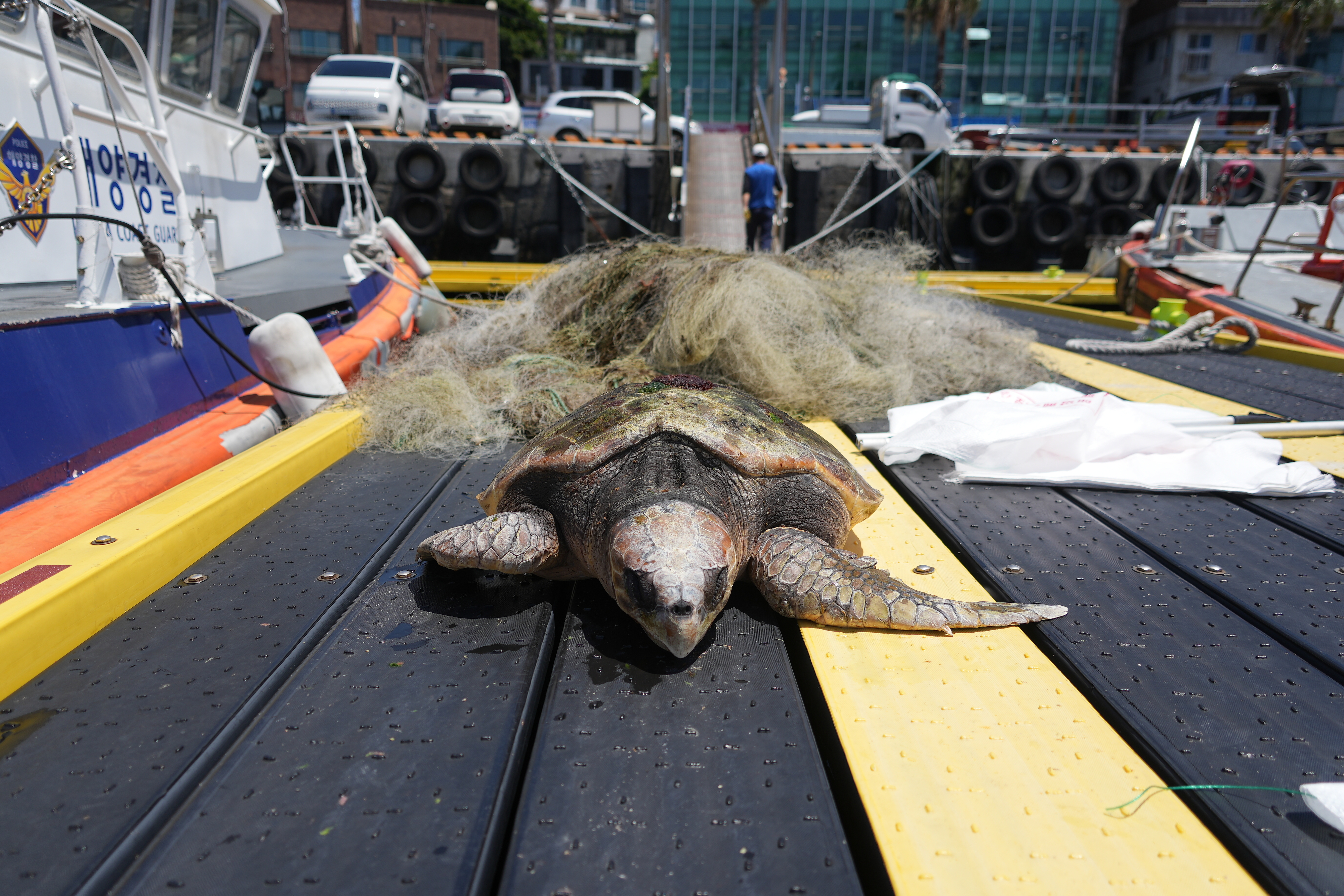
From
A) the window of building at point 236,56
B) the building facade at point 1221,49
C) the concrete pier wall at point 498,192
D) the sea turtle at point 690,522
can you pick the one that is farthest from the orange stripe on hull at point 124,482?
the building facade at point 1221,49

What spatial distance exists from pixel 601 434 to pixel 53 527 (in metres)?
1.75

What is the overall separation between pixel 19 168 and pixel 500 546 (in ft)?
11.3

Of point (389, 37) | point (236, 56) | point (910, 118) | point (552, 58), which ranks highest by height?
point (389, 37)

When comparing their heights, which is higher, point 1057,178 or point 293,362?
point 1057,178

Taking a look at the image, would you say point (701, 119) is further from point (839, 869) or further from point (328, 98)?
point (839, 869)

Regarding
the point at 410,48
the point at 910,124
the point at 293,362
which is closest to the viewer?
the point at 293,362

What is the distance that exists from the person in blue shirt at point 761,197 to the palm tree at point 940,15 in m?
24.5

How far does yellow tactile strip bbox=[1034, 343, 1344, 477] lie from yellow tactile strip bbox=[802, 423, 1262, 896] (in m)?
2.49

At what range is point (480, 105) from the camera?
17031mm

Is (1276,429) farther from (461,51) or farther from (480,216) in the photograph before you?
(461,51)

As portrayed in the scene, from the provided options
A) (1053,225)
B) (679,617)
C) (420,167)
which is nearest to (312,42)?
(420,167)

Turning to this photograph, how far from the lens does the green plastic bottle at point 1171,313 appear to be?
646cm

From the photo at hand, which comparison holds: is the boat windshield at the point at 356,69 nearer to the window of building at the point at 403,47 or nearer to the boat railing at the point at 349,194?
the boat railing at the point at 349,194

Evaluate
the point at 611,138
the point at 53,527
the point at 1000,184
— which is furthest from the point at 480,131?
the point at 53,527
